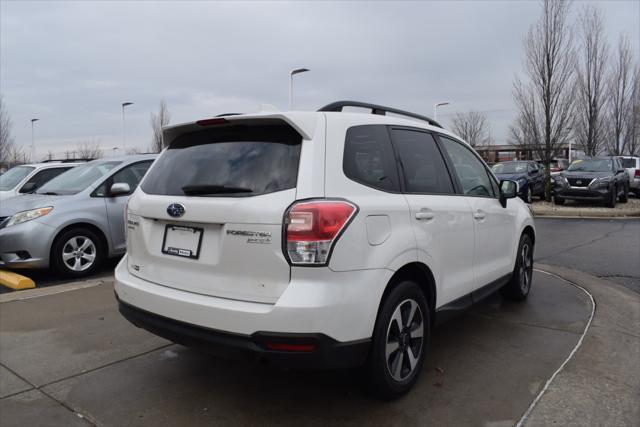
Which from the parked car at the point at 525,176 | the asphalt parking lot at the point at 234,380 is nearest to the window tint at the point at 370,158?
the asphalt parking lot at the point at 234,380

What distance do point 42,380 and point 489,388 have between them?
10.1 ft

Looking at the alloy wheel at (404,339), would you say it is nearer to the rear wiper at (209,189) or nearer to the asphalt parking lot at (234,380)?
the asphalt parking lot at (234,380)

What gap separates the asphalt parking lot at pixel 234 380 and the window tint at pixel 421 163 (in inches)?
52.6

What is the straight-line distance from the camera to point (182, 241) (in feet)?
9.83

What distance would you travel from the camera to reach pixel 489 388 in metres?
3.37

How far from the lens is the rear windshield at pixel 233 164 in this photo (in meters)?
2.80

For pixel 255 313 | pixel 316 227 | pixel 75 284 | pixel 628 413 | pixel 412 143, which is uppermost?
pixel 412 143

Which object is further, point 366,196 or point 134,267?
point 134,267

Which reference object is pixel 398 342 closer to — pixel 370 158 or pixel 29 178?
pixel 370 158

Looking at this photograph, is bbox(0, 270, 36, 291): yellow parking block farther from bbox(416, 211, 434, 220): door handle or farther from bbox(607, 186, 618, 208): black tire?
bbox(607, 186, 618, 208): black tire

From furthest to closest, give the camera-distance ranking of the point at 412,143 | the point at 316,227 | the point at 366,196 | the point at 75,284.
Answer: the point at 75,284 < the point at 412,143 < the point at 366,196 < the point at 316,227

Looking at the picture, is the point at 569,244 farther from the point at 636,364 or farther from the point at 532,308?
the point at 636,364

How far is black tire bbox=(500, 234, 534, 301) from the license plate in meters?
3.43

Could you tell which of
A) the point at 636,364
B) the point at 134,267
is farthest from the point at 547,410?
the point at 134,267
